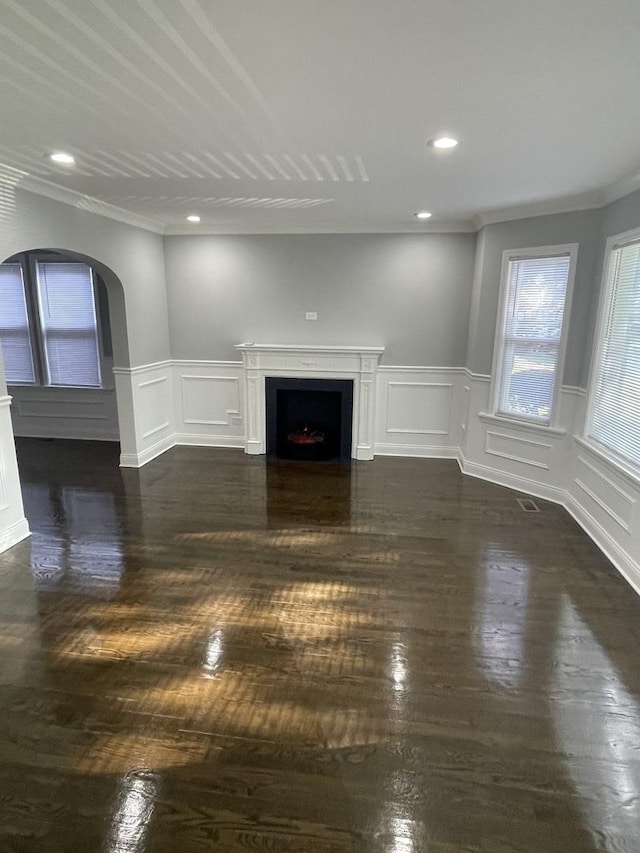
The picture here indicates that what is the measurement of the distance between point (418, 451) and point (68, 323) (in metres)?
4.53

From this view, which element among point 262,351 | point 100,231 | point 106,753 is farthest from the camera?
point 262,351

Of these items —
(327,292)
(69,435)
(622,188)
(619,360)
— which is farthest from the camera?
(69,435)

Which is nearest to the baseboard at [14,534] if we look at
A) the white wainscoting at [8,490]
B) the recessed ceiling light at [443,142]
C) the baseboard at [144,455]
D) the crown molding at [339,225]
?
the white wainscoting at [8,490]

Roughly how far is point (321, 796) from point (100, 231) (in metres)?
4.50

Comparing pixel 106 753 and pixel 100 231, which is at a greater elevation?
pixel 100 231

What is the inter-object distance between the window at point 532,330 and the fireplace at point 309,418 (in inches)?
65.7

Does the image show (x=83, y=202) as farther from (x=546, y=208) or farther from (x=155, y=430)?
(x=546, y=208)

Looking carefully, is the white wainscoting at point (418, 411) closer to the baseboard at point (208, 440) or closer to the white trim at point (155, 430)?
the baseboard at point (208, 440)

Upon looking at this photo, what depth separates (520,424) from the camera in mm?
4445

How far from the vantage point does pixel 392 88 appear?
2.01 meters

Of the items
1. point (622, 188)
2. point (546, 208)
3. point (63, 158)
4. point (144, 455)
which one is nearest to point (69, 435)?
point (144, 455)

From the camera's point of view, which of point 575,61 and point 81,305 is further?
point 81,305

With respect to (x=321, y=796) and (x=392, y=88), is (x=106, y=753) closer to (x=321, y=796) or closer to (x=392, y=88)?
(x=321, y=796)

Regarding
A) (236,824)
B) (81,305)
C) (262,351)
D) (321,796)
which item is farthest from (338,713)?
(81,305)
